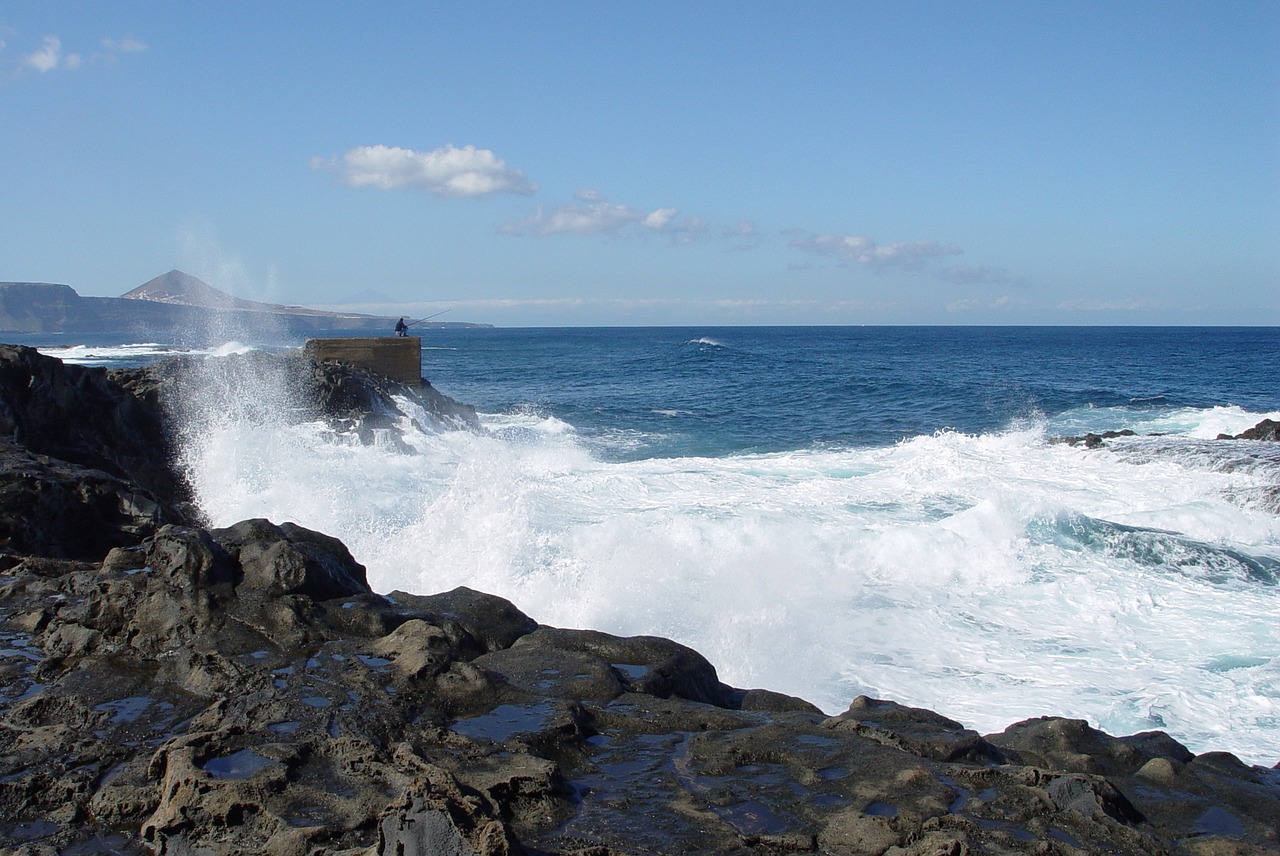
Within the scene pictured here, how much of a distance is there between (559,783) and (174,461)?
11.6 metres

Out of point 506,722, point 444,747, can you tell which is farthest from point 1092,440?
point 444,747

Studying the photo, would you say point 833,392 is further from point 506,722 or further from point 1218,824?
point 506,722

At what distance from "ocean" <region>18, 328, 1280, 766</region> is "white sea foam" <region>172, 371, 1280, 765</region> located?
0.12ft

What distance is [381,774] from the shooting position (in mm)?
3562

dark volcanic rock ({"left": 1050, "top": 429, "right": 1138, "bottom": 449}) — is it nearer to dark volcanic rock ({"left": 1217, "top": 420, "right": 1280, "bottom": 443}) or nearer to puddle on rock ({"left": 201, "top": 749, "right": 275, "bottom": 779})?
dark volcanic rock ({"left": 1217, "top": 420, "right": 1280, "bottom": 443})

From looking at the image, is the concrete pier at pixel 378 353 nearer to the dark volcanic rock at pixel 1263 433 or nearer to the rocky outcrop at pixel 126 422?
the rocky outcrop at pixel 126 422

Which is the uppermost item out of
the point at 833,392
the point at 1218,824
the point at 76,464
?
the point at 76,464

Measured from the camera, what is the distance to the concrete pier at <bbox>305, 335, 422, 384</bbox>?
21.6 meters

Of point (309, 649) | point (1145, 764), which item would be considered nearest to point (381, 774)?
point (309, 649)

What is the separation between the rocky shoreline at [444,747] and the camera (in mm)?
3277

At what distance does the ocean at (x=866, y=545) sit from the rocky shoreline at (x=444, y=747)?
8.77 feet

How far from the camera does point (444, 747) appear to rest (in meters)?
3.89

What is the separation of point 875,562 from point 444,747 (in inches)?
309

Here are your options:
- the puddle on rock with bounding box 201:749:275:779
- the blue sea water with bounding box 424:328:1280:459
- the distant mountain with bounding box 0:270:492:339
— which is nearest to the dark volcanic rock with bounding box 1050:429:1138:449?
the blue sea water with bounding box 424:328:1280:459
